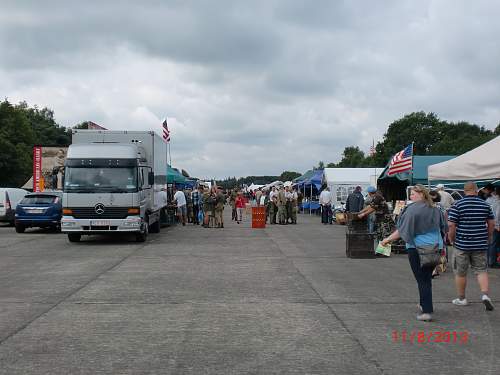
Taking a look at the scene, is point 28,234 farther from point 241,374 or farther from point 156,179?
point 241,374

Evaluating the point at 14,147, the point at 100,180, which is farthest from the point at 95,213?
the point at 14,147

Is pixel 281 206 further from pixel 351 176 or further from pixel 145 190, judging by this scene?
pixel 145 190

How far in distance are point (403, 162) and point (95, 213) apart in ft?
37.4

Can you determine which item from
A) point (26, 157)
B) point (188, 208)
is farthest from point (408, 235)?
point (26, 157)

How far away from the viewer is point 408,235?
24.6 feet

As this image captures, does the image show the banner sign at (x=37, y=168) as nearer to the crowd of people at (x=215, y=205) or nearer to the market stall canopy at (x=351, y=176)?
the crowd of people at (x=215, y=205)

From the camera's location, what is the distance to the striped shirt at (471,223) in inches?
321

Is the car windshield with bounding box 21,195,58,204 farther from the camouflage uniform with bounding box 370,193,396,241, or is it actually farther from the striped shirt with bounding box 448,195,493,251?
the striped shirt with bounding box 448,195,493,251

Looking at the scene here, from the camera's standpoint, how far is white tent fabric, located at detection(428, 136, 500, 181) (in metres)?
11.0

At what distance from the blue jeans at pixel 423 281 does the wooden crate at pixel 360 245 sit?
6888 millimetres
